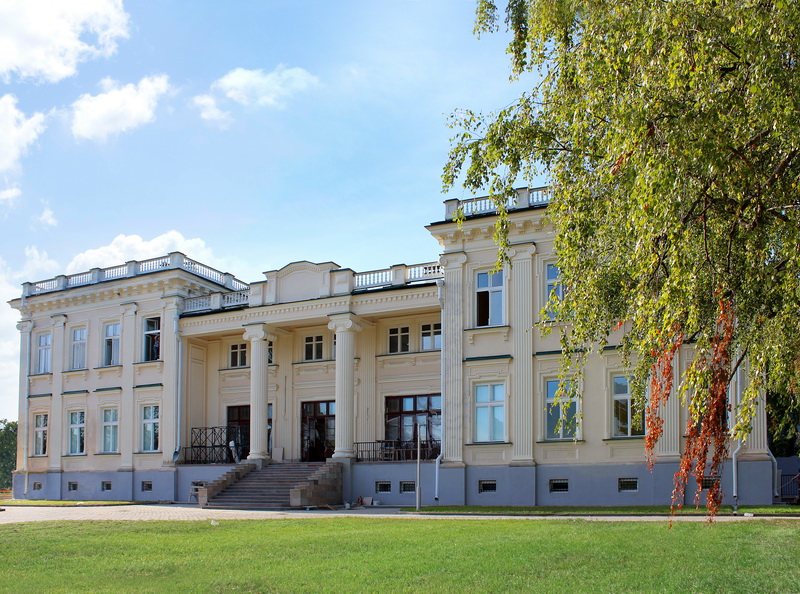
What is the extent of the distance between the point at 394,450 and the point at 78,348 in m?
16.3

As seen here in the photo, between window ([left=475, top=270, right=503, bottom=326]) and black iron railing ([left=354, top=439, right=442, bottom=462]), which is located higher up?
window ([left=475, top=270, right=503, bottom=326])

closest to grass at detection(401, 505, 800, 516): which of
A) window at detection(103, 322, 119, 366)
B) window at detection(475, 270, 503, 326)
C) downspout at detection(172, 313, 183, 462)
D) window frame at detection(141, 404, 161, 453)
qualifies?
window at detection(475, 270, 503, 326)

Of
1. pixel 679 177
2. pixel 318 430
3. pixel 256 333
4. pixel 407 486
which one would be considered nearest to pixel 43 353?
pixel 256 333

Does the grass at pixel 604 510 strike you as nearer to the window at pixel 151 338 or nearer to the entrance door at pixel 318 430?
the entrance door at pixel 318 430

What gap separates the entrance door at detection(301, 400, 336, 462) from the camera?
107 feet

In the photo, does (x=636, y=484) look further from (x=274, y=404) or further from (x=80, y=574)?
(x=80, y=574)

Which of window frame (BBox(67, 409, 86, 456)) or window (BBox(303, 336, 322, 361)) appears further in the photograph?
window frame (BBox(67, 409, 86, 456))

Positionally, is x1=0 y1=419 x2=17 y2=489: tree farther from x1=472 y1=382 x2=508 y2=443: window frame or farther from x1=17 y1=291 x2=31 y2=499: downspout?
x1=472 y1=382 x2=508 y2=443: window frame

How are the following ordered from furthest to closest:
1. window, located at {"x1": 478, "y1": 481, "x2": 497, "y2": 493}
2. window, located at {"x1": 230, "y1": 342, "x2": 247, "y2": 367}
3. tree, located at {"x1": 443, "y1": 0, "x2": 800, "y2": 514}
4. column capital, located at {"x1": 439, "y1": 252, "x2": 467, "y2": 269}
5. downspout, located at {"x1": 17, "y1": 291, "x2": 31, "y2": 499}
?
downspout, located at {"x1": 17, "y1": 291, "x2": 31, "y2": 499} → window, located at {"x1": 230, "y1": 342, "x2": 247, "y2": 367} → column capital, located at {"x1": 439, "y1": 252, "x2": 467, "y2": 269} → window, located at {"x1": 478, "y1": 481, "x2": 497, "y2": 493} → tree, located at {"x1": 443, "y1": 0, "x2": 800, "y2": 514}

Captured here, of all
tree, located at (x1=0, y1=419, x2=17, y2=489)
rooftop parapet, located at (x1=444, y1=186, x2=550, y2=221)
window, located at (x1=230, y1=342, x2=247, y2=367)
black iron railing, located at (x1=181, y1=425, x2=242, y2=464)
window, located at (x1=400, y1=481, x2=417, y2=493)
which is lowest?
tree, located at (x1=0, y1=419, x2=17, y2=489)

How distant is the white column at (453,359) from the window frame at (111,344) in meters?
15.5

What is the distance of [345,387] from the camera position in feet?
98.2

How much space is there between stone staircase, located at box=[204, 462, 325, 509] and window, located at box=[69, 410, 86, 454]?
10.4m

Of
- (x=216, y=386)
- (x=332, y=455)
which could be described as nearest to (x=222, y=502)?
(x=332, y=455)
